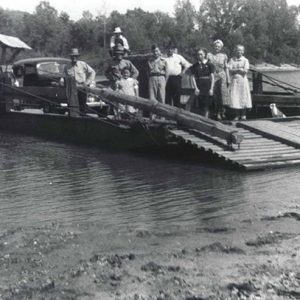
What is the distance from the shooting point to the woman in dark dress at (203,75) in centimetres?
1202

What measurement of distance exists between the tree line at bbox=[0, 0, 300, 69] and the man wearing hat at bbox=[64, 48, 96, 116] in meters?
63.5

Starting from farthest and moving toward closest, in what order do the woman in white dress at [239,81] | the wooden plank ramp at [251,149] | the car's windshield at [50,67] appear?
the car's windshield at [50,67] < the woman in white dress at [239,81] < the wooden plank ramp at [251,149]

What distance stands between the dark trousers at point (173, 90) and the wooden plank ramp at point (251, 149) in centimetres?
210

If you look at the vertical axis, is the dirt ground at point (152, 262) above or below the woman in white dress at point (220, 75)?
below

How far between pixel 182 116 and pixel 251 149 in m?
1.42

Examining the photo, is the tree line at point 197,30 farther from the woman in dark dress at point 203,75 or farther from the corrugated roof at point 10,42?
the woman in dark dress at point 203,75

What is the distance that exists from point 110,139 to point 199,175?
3623 mm

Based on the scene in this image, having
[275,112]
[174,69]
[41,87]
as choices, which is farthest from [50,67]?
[275,112]

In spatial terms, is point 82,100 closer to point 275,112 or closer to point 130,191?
point 275,112

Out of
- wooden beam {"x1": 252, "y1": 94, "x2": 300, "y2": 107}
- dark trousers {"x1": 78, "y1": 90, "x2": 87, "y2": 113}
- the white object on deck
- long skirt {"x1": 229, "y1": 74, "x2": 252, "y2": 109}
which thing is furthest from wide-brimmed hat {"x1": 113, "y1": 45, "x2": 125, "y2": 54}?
wooden beam {"x1": 252, "y1": 94, "x2": 300, "y2": 107}

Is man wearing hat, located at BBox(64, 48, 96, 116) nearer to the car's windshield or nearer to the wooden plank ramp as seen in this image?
the wooden plank ramp

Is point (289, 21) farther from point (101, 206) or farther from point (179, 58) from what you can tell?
point (101, 206)

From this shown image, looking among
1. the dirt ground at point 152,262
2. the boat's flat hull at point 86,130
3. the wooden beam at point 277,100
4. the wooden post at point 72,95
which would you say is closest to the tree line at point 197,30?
the boat's flat hull at point 86,130

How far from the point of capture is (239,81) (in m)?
12.6
